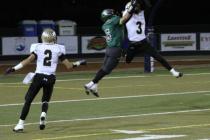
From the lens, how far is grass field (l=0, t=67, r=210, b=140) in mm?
13570

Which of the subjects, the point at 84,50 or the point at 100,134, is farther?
the point at 84,50

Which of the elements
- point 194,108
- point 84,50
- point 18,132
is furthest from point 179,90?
point 84,50

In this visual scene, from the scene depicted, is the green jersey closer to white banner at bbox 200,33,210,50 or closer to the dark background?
white banner at bbox 200,33,210,50

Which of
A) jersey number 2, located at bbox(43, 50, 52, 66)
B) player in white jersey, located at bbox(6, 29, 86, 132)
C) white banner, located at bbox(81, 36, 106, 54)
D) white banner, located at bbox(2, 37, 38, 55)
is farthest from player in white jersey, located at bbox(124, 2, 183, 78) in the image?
white banner, located at bbox(81, 36, 106, 54)

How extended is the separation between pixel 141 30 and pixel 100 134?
4.62 m

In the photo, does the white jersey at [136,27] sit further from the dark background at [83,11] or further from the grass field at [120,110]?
the dark background at [83,11]

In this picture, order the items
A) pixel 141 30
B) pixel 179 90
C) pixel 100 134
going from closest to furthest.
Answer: pixel 100 134 < pixel 141 30 < pixel 179 90

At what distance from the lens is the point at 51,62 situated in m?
13.8

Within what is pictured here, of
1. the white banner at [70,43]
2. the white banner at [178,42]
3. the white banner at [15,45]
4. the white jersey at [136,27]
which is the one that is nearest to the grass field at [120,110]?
the white jersey at [136,27]

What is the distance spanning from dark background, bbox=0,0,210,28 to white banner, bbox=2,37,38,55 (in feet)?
26.0

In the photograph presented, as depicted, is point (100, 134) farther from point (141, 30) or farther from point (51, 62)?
point (141, 30)

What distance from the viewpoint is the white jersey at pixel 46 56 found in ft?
45.0

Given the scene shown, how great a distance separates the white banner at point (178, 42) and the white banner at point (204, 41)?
0.51m

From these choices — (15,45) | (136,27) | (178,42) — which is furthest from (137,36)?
(178,42)
